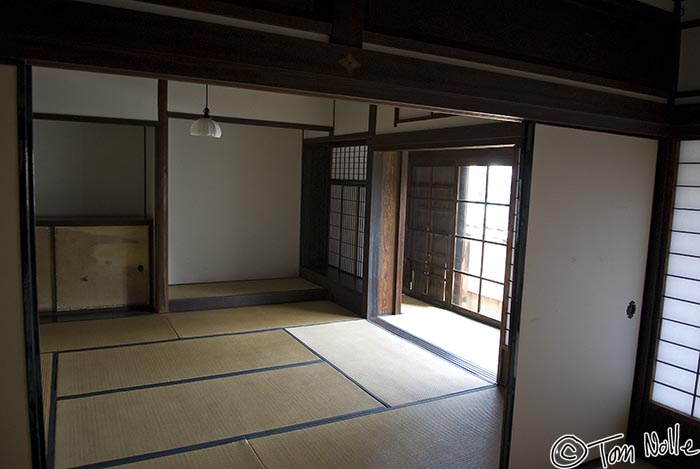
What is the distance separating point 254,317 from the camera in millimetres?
6012

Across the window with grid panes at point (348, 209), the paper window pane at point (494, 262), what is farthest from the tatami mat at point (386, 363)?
the window with grid panes at point (348, 209)

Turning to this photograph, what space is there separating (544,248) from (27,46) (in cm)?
243

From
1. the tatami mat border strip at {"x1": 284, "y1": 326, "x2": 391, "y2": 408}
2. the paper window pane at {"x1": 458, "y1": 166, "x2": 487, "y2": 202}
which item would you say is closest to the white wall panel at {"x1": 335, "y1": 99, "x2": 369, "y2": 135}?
the paper window pane at {"x1": 458, "y1": 166, "x2": 487, "y2": 202}

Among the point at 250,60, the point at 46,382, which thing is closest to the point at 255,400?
the point at 46,382

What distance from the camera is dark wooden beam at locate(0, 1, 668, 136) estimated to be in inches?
60.1

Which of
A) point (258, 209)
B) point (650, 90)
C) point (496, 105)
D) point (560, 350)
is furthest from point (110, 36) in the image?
point (258, 209)

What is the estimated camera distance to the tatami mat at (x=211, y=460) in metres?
2.88

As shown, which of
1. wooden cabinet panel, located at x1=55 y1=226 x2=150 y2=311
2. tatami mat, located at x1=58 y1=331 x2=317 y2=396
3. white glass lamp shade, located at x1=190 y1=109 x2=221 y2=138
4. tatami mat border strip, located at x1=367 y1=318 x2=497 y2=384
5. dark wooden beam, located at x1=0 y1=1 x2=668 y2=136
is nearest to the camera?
dark wooden beam, located at x1=0 y1=1 x2=668 y2=136

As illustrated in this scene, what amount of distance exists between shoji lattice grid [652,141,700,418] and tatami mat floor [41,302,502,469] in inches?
45.8

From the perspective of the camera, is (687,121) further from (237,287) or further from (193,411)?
(237,287)

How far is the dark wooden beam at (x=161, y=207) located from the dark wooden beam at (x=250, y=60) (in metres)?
4.27

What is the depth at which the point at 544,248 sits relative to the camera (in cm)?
272

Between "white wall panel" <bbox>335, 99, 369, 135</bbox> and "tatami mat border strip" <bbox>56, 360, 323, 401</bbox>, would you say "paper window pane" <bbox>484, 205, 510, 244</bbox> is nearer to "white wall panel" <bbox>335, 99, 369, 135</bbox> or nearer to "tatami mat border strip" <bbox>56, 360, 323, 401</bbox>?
"white wall panel" <bbox>335, 99, 369, 135</bbox>

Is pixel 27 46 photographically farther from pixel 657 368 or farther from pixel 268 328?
pixel 268 328
